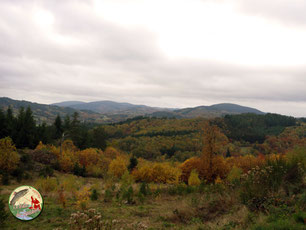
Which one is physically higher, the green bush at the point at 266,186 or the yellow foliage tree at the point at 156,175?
the green bush at the point at 266,186

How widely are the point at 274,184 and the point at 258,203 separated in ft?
4.16

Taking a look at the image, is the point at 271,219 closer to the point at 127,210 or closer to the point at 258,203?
the point at 258,203

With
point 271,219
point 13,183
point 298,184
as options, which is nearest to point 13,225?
point 271,219

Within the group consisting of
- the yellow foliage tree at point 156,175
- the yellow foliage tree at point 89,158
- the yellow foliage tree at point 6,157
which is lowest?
the yellow foliage tree at point 89,158

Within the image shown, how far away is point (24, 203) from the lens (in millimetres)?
5496

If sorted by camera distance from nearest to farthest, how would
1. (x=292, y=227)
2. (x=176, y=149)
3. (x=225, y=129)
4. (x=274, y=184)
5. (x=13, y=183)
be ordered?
1. (x=292, y=227)
2. (x=274, y=184)
3. (x=13, y=183)
4. (x=176, y=149)
5. (x=225, y=129)

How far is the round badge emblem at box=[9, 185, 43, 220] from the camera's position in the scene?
212 inches

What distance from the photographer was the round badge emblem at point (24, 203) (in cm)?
539

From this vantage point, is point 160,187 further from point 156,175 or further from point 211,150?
point 156,175

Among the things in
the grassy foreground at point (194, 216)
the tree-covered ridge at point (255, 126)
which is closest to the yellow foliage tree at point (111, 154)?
the grassy foreground at point (194, 216)

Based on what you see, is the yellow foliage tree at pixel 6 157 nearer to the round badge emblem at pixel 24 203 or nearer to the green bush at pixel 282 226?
the round badge emblem at pixel 24 203

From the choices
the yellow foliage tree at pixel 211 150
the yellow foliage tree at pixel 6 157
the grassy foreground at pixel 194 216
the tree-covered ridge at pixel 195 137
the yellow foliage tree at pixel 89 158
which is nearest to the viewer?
the grassy foreground at pixel 194 216

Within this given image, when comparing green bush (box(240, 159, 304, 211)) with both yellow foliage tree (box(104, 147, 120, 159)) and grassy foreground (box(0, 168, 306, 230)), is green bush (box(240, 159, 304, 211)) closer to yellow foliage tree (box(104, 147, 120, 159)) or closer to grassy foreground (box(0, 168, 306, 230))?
grassy foreground (box(0, 168, 306, 230))

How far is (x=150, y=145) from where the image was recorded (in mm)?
100625
